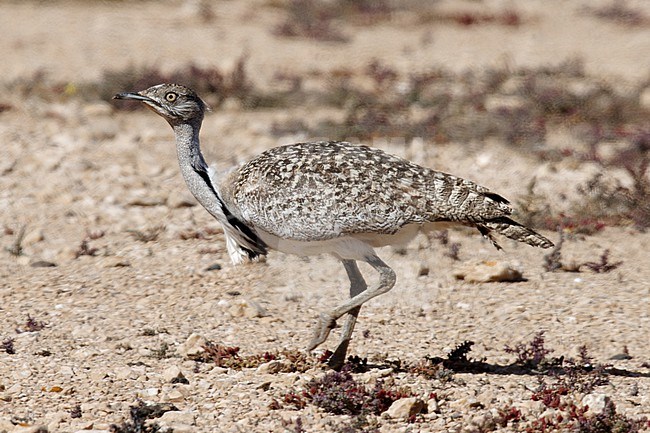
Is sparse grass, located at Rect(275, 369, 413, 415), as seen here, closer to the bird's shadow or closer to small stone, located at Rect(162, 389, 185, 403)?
the bird's shadow

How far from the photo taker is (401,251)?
8336 mm

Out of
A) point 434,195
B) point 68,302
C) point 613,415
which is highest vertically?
point 434,195

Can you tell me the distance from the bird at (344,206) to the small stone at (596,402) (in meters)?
0.92

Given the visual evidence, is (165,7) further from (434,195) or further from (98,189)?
(434,195)

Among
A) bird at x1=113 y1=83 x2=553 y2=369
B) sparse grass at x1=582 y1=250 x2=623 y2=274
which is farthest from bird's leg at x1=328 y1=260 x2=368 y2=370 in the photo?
sparse grass at x1=582 y1=250 x2=623 y2=274

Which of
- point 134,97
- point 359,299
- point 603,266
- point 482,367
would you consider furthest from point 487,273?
point 134,97

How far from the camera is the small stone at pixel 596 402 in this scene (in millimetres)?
5422

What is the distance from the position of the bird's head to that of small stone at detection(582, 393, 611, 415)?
2.93 metres

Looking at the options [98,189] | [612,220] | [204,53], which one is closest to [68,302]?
[98,189]

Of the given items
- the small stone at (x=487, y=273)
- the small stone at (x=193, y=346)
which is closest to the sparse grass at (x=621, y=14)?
the small stone at (x=487, y=273)

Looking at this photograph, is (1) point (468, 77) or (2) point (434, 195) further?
(1) point (468, 77)

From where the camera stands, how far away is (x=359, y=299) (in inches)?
239

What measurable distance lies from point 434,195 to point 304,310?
1.71 metres

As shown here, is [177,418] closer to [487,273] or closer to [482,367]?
[482,367]
